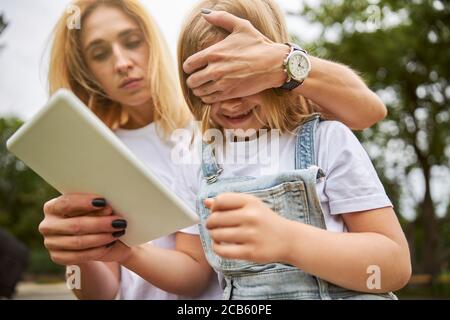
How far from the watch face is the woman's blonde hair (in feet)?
1.16

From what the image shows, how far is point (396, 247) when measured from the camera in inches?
30.5

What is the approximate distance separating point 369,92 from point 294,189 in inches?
8.6

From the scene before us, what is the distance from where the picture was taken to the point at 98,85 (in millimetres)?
1144

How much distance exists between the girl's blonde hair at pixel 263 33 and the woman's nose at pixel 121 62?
0.20 metres

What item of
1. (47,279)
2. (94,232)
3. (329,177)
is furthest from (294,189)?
(47,279)

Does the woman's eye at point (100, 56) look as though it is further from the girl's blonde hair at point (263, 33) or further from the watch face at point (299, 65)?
the watch face at point (299, 65)

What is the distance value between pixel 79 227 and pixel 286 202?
1.02ft

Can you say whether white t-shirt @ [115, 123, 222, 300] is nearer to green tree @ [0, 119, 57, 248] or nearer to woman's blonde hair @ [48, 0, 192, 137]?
woman's blonde hair @ [48, 0, 192, 137]

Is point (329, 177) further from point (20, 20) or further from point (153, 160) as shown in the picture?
point (20, 20)

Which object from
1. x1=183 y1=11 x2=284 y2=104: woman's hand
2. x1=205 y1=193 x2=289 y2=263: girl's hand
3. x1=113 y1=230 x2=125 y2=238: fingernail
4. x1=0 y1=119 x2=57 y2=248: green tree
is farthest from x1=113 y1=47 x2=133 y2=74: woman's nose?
x1=0 y1=119 x2=57 y2=248: green tree

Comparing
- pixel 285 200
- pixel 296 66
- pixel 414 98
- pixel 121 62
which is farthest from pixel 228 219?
pixel 414 98

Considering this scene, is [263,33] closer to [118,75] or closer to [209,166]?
[209,166]

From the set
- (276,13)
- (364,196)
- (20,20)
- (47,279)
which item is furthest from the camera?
(47,279)

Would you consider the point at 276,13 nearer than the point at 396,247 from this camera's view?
No
